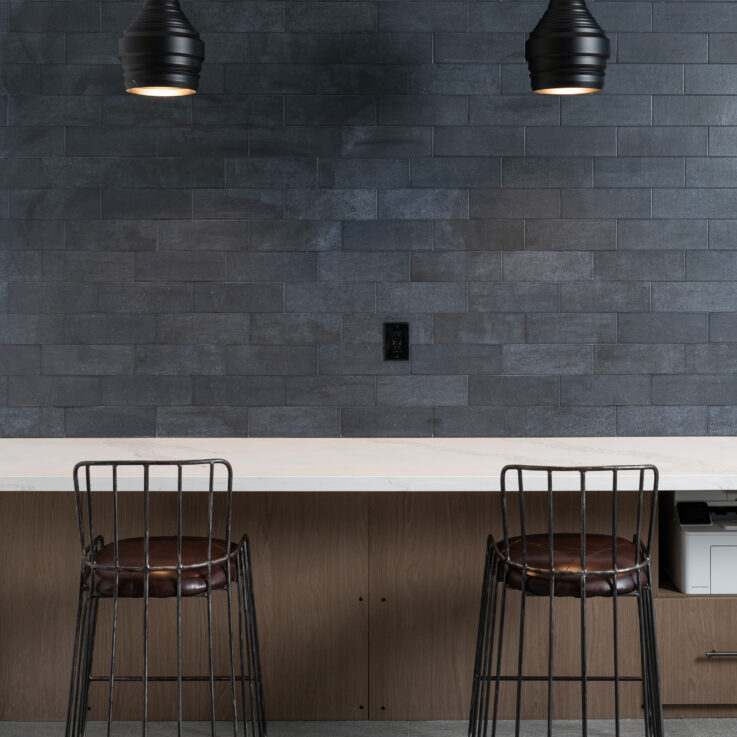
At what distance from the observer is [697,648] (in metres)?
3.26

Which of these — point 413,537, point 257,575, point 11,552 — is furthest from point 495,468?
point 11,552

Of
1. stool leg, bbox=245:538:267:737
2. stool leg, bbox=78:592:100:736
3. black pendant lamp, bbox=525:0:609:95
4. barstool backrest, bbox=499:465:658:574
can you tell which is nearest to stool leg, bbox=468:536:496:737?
barstool backrest, bbox=499:465:658:574

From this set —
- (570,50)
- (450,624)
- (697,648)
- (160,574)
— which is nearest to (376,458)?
Answer: (450,624)

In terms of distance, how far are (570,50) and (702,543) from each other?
5.32ft

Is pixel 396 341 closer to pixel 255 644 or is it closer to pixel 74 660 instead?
pixel 255 644

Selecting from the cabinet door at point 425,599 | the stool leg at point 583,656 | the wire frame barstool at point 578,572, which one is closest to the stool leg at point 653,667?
the wire frame barstool at point 578,572

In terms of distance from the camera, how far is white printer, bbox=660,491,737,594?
319cm

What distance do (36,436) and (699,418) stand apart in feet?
8.81

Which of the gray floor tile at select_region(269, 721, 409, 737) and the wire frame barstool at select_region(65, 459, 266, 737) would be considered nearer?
the wire frame barstool at select_region(65, 459, 266, 737)

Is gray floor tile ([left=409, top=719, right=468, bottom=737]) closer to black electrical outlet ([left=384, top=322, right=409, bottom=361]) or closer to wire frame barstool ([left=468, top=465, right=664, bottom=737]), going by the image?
wire frame barstool ([left=468, top=465, right=664, bottom=737])

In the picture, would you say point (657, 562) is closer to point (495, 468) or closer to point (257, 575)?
point (495, 468)

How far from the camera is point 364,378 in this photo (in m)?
4.01

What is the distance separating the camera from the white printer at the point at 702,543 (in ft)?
10.5

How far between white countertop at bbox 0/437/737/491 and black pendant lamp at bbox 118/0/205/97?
1.21m
